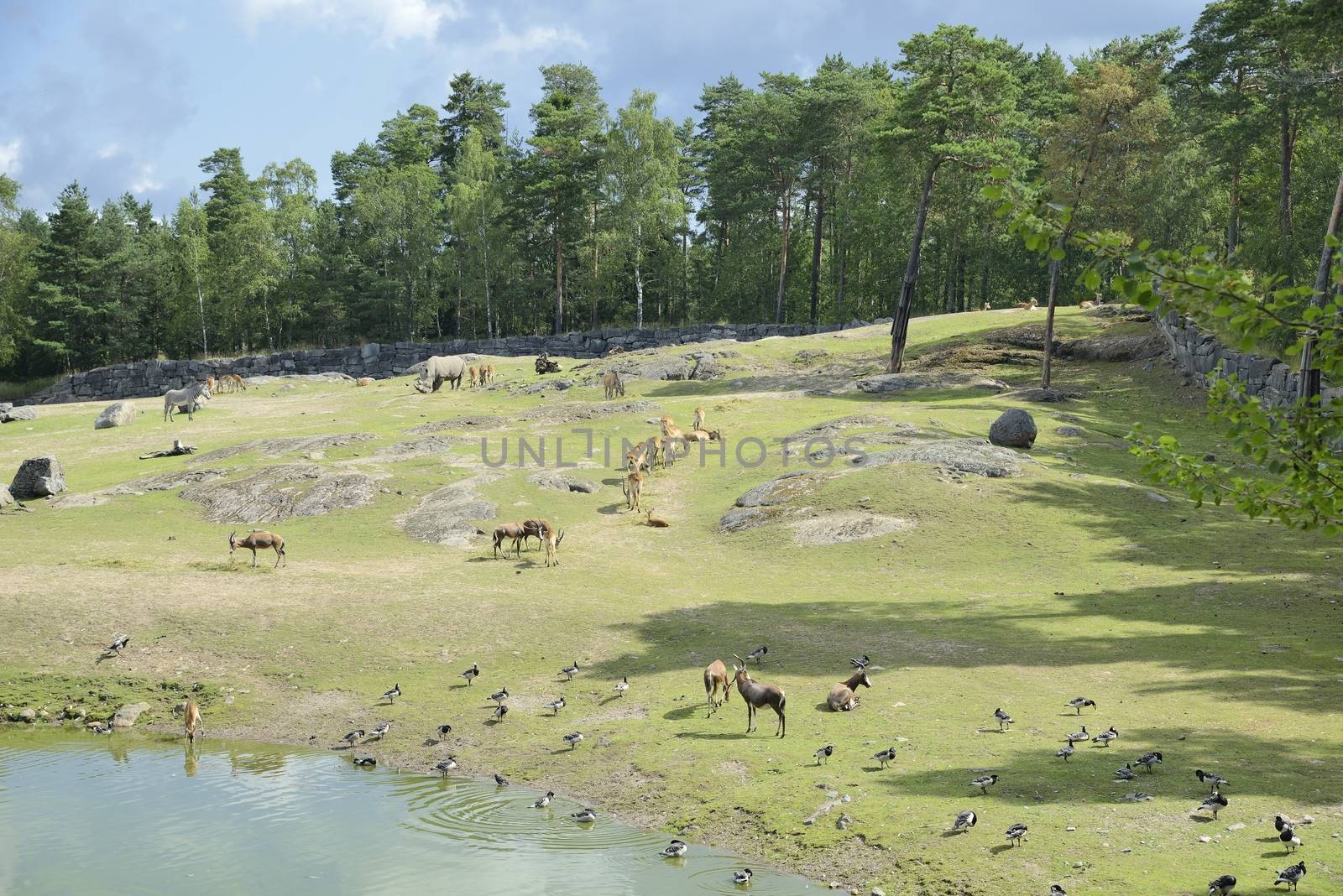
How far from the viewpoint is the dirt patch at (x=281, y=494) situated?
31078 mm

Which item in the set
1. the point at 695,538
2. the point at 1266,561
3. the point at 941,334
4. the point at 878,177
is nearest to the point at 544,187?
the point at 878,177

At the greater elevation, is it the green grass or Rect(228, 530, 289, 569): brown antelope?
Rect(228, 530, 289, 569): brown antelope

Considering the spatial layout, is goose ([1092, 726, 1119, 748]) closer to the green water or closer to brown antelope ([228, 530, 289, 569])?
the green water

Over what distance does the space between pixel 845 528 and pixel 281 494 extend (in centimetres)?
1798

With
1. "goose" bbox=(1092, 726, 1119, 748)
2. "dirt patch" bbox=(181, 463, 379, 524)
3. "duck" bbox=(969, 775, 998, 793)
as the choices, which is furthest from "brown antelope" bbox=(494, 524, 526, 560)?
"goose" bbox=(1092, 726, 1119, 748)

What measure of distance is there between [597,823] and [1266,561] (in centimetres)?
2004

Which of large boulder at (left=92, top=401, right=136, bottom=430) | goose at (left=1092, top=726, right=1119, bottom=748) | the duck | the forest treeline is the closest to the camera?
the duck

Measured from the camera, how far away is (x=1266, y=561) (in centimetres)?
2519

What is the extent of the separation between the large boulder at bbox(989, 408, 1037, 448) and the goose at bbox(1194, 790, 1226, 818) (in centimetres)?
2460

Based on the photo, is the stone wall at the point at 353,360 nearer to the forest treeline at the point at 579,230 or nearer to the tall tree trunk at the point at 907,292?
the forest treeline at the point at 579,230

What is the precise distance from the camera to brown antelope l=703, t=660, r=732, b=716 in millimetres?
16469

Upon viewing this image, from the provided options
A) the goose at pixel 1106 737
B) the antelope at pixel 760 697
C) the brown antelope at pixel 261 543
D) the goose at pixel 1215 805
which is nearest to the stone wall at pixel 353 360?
the brown antelope at pixel 261 543

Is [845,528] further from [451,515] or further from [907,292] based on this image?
[907,292]

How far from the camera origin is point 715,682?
16562 millimetres
